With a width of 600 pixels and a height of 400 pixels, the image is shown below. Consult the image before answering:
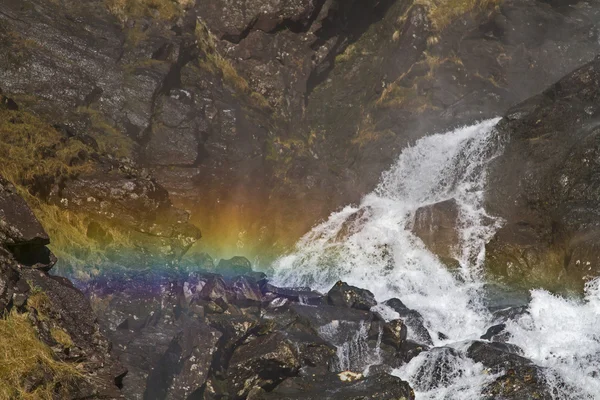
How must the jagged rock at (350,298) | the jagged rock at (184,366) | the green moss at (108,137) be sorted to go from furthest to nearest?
1. the green moss at (108,137)
2. the jagged rock at (350,298)
3. the jagged rock at (184,366)

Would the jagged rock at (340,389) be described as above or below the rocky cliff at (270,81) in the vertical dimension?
below

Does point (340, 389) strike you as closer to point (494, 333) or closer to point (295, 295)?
point (494, 333)

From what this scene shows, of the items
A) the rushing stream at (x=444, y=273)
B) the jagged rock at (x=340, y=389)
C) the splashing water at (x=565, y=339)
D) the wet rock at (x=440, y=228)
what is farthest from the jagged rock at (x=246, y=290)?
the splashing water at (x=565, y=339)

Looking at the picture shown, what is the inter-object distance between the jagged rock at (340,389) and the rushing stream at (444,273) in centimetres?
163

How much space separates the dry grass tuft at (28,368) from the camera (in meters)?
9.34

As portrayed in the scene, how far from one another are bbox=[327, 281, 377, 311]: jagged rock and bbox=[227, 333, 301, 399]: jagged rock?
3.98m

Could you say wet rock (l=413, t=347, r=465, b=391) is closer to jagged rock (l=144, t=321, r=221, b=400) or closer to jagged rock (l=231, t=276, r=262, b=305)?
jagged rock (l=144, t=321, r=221, b=400)

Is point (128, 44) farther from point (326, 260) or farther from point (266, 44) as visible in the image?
point (326, 260)

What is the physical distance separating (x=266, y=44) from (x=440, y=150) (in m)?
8.23

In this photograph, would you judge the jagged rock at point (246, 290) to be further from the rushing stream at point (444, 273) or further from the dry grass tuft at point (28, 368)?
the dry grass tuft at point (28, 368)

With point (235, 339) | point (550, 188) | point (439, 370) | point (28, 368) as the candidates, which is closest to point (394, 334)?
point (439, 370)

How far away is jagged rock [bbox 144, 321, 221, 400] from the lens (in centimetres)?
1216

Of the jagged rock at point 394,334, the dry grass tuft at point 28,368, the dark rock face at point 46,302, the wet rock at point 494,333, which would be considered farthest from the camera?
the wet rock at point 494,333

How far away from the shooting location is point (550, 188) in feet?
62.3
